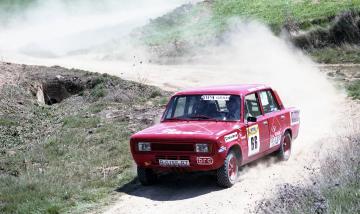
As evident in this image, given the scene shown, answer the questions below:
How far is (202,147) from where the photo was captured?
985 centimetres

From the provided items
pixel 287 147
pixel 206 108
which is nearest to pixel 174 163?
pixel 206 108

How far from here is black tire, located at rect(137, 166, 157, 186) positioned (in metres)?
10.6

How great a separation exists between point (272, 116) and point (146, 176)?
2729 millimetres

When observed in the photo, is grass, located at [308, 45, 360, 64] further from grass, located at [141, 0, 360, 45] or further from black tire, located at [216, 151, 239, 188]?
black tire, located at [216, 151, 239, 188]

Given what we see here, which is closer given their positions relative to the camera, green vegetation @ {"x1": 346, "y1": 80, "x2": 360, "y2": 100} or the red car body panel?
the red car body panel

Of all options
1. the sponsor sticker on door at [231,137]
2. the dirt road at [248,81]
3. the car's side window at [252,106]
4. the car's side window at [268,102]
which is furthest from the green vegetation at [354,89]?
the sponsor sticker on door at [231,137]

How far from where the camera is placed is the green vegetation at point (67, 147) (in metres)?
10.4

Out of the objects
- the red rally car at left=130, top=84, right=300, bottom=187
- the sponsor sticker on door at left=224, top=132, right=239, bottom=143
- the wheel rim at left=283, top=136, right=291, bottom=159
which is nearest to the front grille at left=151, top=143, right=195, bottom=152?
the red rally car at left=130, top=84, right=300, bottom=187

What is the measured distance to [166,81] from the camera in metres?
28.3

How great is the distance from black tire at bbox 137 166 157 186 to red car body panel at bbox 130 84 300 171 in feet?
0.65

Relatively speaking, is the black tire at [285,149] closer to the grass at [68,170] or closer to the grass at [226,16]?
the grass at [68,170]

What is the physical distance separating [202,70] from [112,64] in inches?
278

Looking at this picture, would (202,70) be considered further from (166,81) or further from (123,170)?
(123,170)

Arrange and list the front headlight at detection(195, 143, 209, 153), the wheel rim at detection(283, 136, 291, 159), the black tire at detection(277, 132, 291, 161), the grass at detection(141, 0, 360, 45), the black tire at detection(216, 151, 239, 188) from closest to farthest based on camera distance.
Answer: the front headlight at detection(195, 143, 209, 153) < the black tire at detection(216, 151, 239, 188) < the black tire at detection(277, 132, 291, 161) < the wheel rim at detection(283, 136, 291, 159) < the grass at detection(141, 0, 360, 45)
